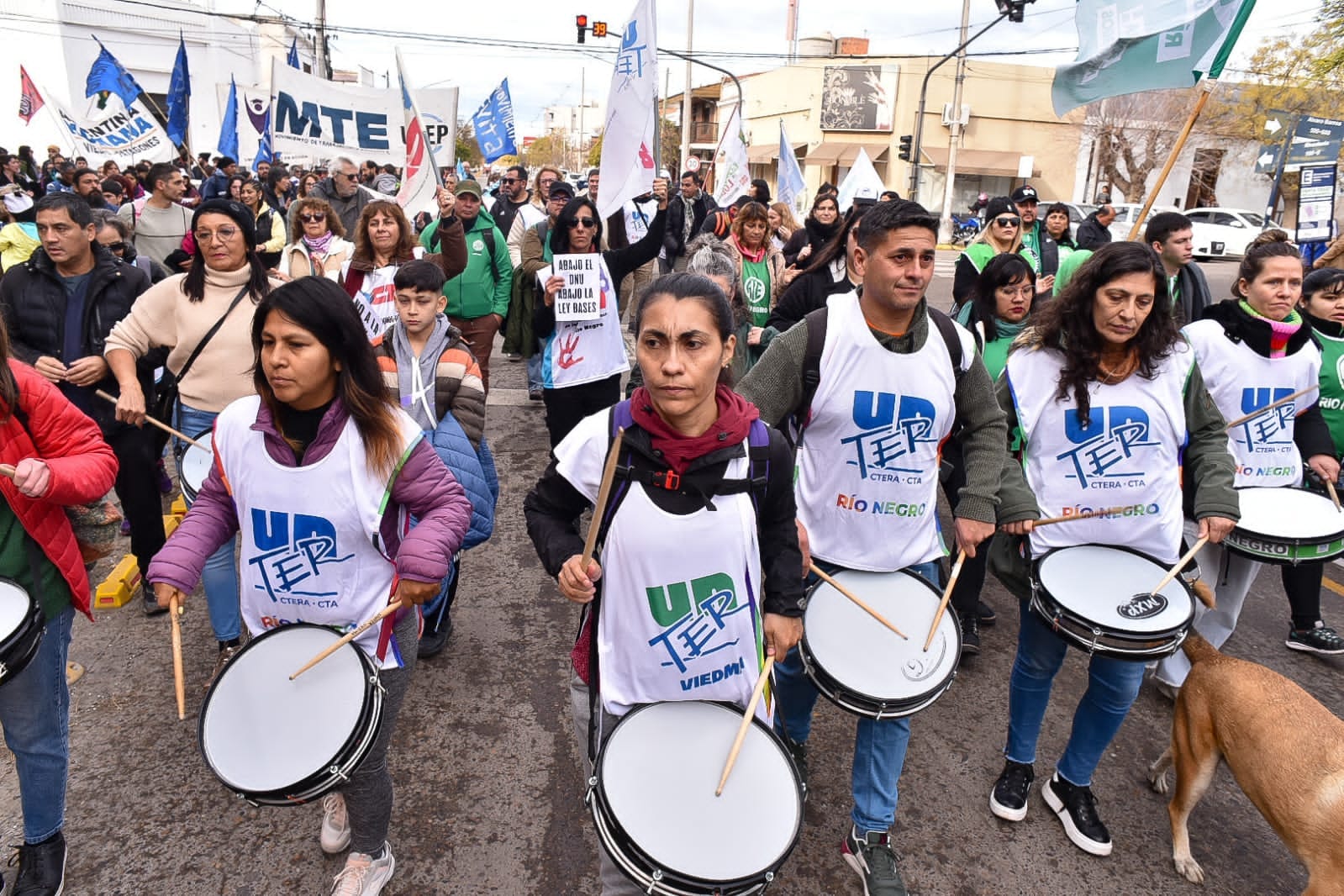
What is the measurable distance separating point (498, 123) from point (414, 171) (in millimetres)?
8209

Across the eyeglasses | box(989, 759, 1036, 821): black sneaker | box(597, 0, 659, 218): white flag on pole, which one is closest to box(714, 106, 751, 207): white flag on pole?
box(597, 0, 659, 218): white flag on pole

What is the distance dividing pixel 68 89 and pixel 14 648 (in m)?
40.5

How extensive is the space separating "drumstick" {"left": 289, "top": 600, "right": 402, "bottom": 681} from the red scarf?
33.6 inches

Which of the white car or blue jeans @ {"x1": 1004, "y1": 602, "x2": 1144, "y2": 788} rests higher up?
the white car

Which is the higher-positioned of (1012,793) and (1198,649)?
(1198,649)

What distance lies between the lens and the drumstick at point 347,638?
2.22 metres

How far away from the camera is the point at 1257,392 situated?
12.5 feet

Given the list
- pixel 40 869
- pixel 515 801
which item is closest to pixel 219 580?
pixel 40 869

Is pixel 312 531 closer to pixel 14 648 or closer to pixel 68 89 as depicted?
pixel 14 648

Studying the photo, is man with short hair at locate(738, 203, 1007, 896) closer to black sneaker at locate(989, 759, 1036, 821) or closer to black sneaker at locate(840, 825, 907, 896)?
black sneaker at locate(840, 825, 907, 896)

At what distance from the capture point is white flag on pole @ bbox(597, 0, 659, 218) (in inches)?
228

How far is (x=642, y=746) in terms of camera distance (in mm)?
2043

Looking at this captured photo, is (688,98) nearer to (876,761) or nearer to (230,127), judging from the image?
(230,127)

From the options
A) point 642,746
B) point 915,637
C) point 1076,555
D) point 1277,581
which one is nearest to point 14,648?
point 642,746
